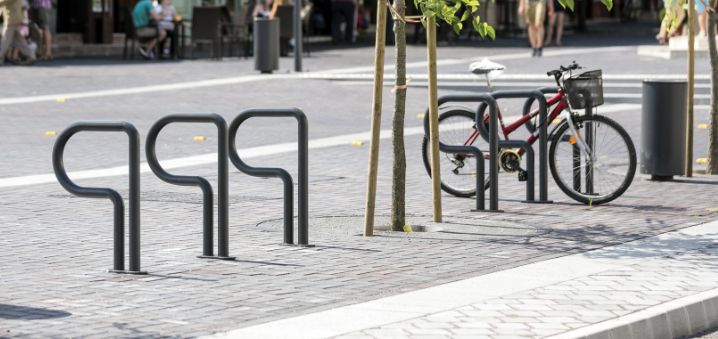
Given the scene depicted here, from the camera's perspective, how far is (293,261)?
9094 mm

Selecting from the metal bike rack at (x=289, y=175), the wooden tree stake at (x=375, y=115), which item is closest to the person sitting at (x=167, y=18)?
the wooden tree stake at (x=375, y=115)

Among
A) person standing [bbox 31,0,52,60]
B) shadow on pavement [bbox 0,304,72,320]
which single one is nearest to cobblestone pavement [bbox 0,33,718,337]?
shadow on pavement [bbox 0,304,72,320]

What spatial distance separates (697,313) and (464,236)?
2.61 meters

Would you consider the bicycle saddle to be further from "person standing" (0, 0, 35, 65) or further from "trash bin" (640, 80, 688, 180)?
"person standing" (0, 0, 35, 65)

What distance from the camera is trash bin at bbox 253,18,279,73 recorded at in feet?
→ 88.8

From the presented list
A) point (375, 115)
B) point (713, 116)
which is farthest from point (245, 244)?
point (713, 116)

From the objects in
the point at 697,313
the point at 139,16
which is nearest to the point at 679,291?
the point at 697,313

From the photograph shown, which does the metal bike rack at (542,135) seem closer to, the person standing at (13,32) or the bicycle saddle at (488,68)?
the bicycle saddle at (488,68)

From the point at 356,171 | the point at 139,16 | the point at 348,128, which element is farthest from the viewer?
the point at 139,16

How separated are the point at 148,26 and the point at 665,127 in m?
20.1

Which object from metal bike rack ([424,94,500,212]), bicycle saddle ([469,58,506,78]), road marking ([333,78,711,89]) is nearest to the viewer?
metal bike rack ([424,94,500,212])

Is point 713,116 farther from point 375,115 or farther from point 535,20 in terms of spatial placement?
point 535,20

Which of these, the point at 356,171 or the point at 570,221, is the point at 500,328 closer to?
the point at 570,221

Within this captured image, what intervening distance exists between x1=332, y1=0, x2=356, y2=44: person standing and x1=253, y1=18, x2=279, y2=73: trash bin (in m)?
13.0
